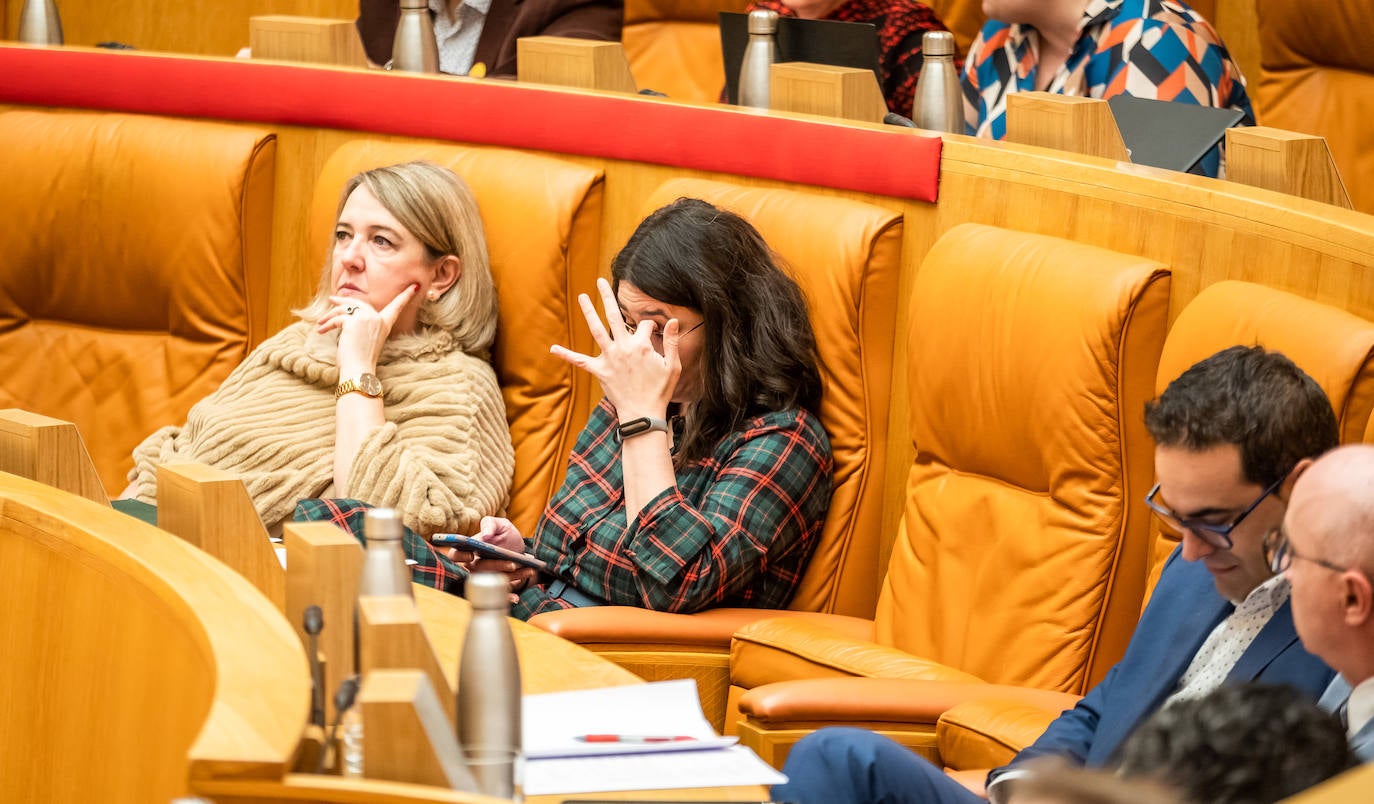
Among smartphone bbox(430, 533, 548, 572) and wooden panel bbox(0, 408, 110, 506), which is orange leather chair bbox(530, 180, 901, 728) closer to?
smartphone bbox(430, 533, 548, 572)

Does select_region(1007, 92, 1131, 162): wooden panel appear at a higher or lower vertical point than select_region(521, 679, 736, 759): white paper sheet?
higher

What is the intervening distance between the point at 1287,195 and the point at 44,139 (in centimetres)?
240

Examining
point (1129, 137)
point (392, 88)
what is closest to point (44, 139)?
point (392, 88)

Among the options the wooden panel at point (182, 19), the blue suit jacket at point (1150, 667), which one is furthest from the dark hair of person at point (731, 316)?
the wooden panel at point (182, 19)

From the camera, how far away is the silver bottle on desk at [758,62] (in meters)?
2.92

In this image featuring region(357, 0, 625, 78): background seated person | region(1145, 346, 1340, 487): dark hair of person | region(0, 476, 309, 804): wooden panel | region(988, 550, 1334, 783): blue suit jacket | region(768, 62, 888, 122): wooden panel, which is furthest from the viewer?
region(357, 0, 625, 78): background seated person

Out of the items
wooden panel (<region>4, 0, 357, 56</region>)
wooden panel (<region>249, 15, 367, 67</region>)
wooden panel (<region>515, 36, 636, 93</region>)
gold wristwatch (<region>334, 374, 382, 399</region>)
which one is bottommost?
gold wristwatch (<region>334, 374, 382, 399</region>)

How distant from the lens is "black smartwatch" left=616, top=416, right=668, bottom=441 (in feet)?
8.09

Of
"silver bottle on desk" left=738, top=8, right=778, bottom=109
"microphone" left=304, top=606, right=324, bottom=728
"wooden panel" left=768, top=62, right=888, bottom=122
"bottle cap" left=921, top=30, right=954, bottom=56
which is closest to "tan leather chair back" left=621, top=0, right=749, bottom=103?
"silver bottle on desk" left=738, top=8, right=778, bottom=109

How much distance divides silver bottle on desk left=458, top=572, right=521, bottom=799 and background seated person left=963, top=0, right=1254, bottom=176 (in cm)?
172

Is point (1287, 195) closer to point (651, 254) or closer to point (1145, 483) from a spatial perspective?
point (1145, 483)

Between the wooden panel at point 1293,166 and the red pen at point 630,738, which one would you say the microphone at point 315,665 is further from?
the wooden panel at point 1293,166

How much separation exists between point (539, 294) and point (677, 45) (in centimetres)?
172

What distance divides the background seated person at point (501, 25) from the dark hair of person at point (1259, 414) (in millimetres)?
2197
